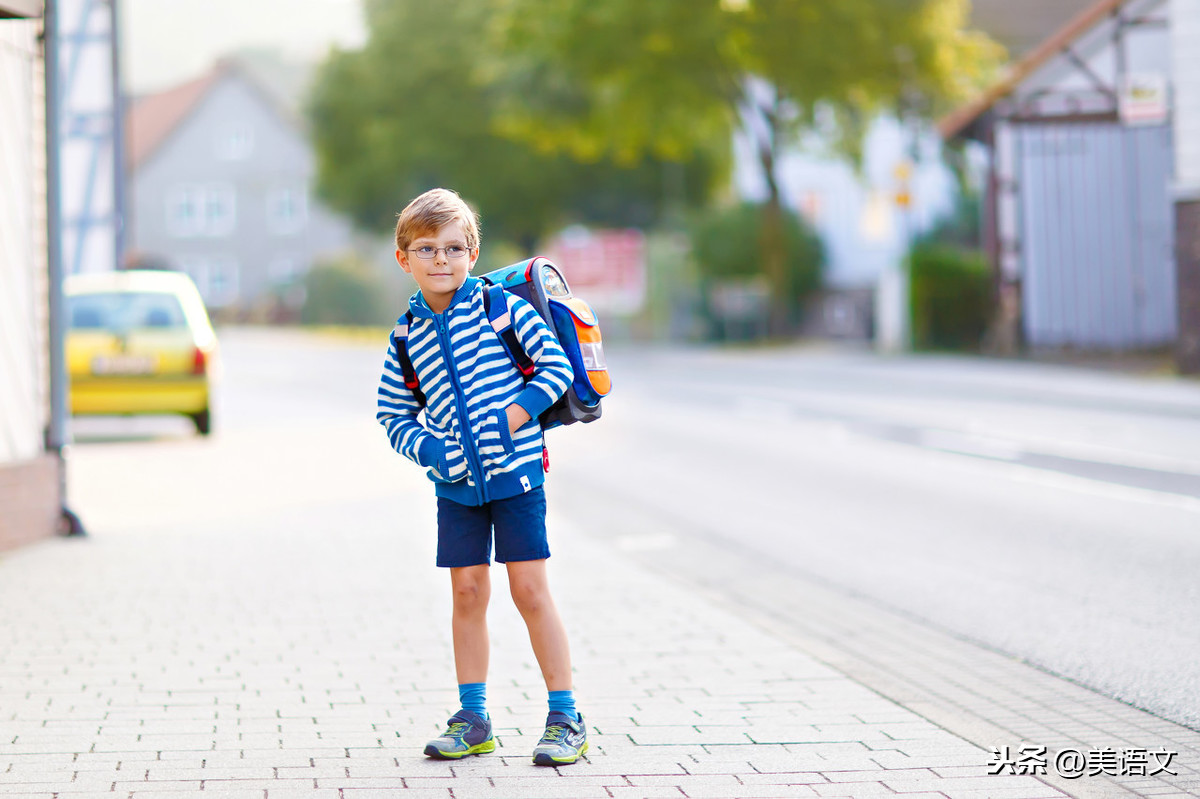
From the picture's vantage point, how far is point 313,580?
789 cm

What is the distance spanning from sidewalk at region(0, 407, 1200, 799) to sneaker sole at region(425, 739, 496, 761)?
0.11ft

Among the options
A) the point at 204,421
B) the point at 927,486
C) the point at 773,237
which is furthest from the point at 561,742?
the point at 773,237

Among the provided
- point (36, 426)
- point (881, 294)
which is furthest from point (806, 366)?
point (36, 426)

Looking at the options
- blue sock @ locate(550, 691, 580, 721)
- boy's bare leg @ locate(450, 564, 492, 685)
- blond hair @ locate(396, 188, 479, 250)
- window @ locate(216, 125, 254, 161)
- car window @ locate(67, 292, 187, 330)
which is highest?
window @ locate(216, 125, 254, 161)

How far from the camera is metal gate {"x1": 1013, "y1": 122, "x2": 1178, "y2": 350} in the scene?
27.2m

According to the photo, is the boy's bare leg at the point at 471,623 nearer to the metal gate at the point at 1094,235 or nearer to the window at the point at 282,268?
the metal gate at the point at 1094,235

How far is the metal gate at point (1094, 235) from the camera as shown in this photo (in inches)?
1072

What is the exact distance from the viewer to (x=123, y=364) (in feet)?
54.3

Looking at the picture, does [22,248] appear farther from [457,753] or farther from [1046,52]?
[1046,52]

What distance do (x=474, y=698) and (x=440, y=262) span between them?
4.10 ft

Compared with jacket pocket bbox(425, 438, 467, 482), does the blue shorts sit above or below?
below

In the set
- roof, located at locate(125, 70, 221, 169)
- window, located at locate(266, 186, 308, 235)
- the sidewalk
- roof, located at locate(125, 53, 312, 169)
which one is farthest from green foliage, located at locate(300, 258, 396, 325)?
the sidewalk

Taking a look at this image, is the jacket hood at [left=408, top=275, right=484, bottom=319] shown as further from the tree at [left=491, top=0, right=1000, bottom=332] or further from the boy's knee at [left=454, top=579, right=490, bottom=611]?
the tree at [left=491, top=0, right=1000, bottom=332]

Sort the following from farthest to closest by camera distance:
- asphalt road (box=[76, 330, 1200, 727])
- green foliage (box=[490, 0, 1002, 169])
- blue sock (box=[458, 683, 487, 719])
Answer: green foliage (box=[490, 0, 1002, 169]) < asphalt road (box=[76, 330, 1200, 727]) < blue sock (box=[458, 683, 487, 719])
